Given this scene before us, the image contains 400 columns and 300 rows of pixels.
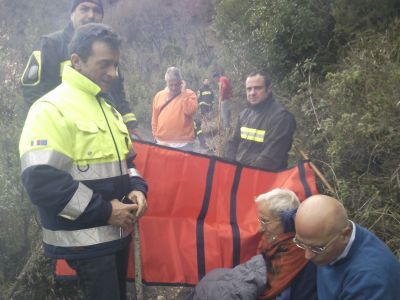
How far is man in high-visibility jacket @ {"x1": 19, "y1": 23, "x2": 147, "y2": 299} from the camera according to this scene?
74.1 inches

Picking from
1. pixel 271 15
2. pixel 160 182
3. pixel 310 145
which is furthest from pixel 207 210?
pixel 271 15

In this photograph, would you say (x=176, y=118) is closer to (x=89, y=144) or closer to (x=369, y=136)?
(x=369, y=136)

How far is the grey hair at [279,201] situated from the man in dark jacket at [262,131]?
1.04 m

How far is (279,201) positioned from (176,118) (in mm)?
3490

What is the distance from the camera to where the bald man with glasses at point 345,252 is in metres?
1.70

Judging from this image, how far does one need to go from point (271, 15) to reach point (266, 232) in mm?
5878

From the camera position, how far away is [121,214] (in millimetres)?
2086

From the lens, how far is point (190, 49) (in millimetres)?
20172

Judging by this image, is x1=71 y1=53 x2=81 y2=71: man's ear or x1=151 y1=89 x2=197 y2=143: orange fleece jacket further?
x1=151 y1=89 x2=197 y2=143: orange fleece jacket

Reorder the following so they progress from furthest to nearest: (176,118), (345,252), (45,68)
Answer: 1. (176,118)
2. (45,68)
3. (345,252)

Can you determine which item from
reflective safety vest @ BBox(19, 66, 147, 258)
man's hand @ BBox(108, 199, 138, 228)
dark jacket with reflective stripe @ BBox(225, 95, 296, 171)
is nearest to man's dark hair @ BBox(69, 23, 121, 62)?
reflective safety vest @ BBox(19, 66, 147, 258)

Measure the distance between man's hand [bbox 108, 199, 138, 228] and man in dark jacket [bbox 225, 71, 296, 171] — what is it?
5.71ft

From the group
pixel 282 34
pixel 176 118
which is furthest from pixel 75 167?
pixel 282 34

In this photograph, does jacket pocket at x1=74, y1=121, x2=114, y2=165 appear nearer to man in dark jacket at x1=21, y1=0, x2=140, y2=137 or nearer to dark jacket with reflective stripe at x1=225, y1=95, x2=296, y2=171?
man in dark jacket at x1=21, y1=0, x2=140, y2=137
